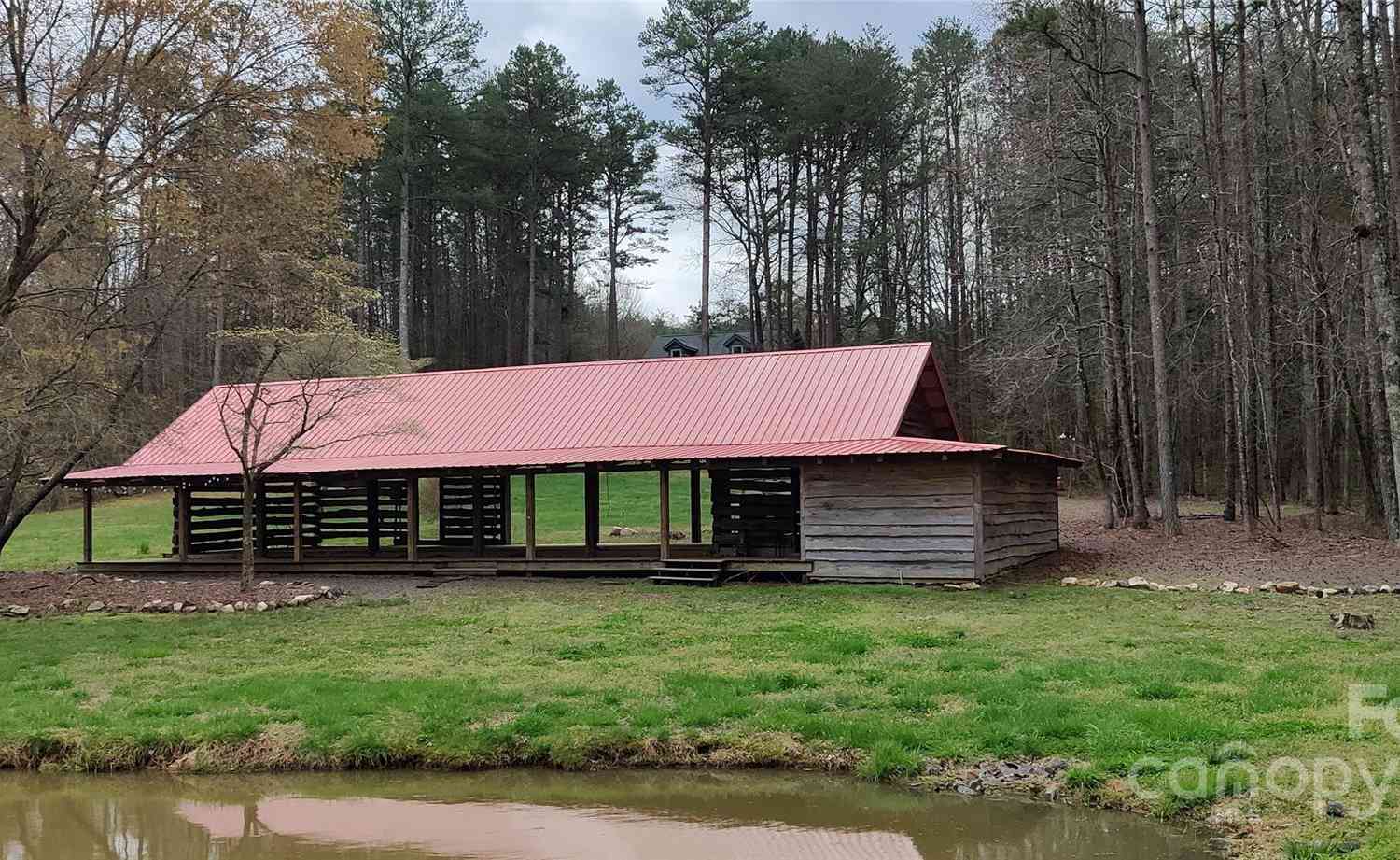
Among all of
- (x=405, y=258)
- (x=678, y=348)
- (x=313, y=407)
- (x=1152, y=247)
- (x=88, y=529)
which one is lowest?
(x=88, y=529)

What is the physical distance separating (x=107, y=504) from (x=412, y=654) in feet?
107

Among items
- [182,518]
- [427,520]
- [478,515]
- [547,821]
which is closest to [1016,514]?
[478,515]

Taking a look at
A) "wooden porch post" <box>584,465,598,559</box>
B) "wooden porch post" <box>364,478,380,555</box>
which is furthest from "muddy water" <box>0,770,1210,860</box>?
"wooden porch post" <box>364,478,380,555</box>

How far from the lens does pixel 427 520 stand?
30.0 meters

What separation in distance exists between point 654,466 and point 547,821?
1207 cm

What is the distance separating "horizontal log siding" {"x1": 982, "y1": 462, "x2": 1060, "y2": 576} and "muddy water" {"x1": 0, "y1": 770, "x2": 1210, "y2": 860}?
10.5 meters

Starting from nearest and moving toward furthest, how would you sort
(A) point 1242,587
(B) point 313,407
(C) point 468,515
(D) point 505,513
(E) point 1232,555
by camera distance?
1. (A) point 1242,587
2. (E) point 1232,555
3. (B) point 313,407
4. (D) point 505,513
5. (C) point 468,515

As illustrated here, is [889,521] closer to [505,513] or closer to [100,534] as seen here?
[505,513]

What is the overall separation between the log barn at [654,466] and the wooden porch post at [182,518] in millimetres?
62

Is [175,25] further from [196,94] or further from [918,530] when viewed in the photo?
[918,530]

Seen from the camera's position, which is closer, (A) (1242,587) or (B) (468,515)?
(A) (1242,587)

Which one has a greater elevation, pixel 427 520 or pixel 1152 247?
pixel 1152 247

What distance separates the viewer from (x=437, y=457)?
66.3ft

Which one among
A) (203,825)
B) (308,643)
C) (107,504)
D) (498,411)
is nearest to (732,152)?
(498,411)
